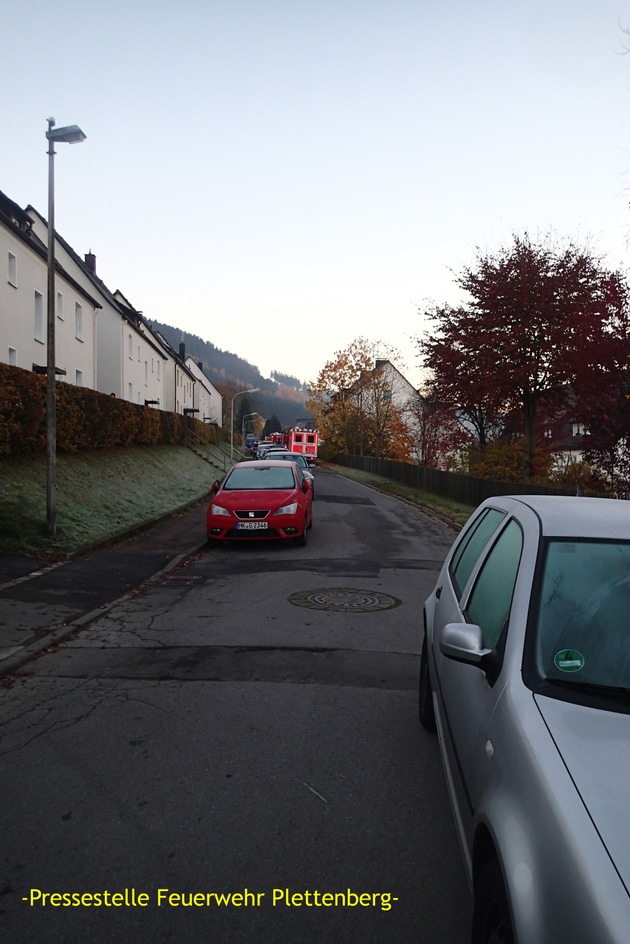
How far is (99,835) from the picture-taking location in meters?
3.15

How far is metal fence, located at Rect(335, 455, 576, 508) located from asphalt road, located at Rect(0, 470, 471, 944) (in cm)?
1097

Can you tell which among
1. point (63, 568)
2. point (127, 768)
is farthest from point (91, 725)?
point (63, 568)

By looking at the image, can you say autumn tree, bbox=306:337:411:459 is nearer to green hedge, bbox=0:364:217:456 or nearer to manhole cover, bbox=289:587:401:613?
green hedge, bbox=0:364:217:456

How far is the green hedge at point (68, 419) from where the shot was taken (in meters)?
14.7

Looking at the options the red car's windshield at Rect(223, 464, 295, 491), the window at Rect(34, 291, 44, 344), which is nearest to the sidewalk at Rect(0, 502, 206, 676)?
the red car's windshield at Rect(223, 464, 295, 491)

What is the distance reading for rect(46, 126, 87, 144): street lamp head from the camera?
36.3ft

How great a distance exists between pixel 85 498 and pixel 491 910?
1504 centimetres

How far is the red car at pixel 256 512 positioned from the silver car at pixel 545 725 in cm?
949

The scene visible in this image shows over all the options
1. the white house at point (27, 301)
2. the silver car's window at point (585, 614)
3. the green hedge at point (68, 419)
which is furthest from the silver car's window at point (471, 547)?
the white house at point (27, 301)

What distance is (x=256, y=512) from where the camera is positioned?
12.9 meters

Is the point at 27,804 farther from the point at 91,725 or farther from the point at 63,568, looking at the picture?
the point at 63,568

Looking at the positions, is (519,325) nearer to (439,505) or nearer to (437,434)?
(439,505)

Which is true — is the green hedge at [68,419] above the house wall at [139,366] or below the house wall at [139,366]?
below

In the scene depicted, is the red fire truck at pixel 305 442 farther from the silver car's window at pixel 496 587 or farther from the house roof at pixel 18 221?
the silver car's window at pixel 496 587
